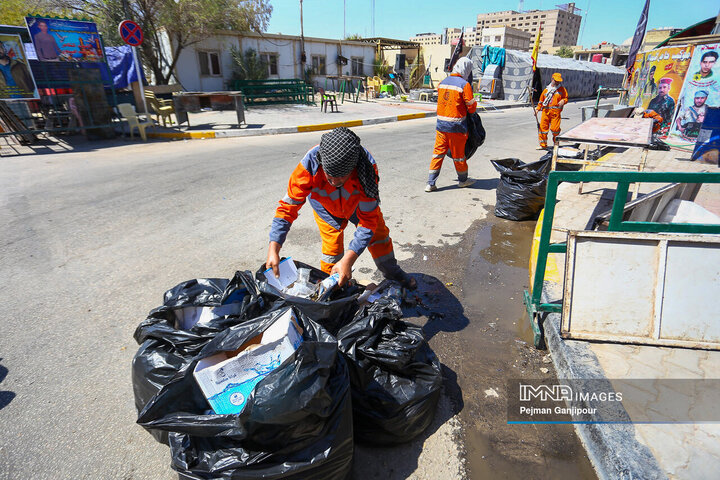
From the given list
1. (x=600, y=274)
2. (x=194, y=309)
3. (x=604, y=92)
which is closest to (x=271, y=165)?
(x=194, y=309)

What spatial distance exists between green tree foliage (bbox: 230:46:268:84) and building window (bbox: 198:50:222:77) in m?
0.78

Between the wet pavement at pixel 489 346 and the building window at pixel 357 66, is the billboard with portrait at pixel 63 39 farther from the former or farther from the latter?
the building window at pixel 357 66

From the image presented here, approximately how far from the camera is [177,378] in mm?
1491

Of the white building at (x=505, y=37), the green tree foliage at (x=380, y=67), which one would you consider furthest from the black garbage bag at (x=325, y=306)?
the white building at (x=505, y=37)

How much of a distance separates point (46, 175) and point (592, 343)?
8333mm

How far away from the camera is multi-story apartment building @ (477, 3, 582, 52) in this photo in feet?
385

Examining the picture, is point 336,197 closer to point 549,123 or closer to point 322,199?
point 322,199

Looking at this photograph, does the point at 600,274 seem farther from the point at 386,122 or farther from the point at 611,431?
the point at 386,122

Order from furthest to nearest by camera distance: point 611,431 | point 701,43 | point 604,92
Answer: point 604,92, point 701,43, point 611,431

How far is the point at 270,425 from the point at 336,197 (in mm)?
1397

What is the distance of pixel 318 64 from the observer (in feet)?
79.9

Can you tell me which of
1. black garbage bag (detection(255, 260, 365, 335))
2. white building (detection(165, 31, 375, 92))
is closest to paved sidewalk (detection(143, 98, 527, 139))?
white building (detection(165, 31, 375, 92))

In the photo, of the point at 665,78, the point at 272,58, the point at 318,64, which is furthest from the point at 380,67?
the point at 665,78

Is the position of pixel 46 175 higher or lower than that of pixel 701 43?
lower
